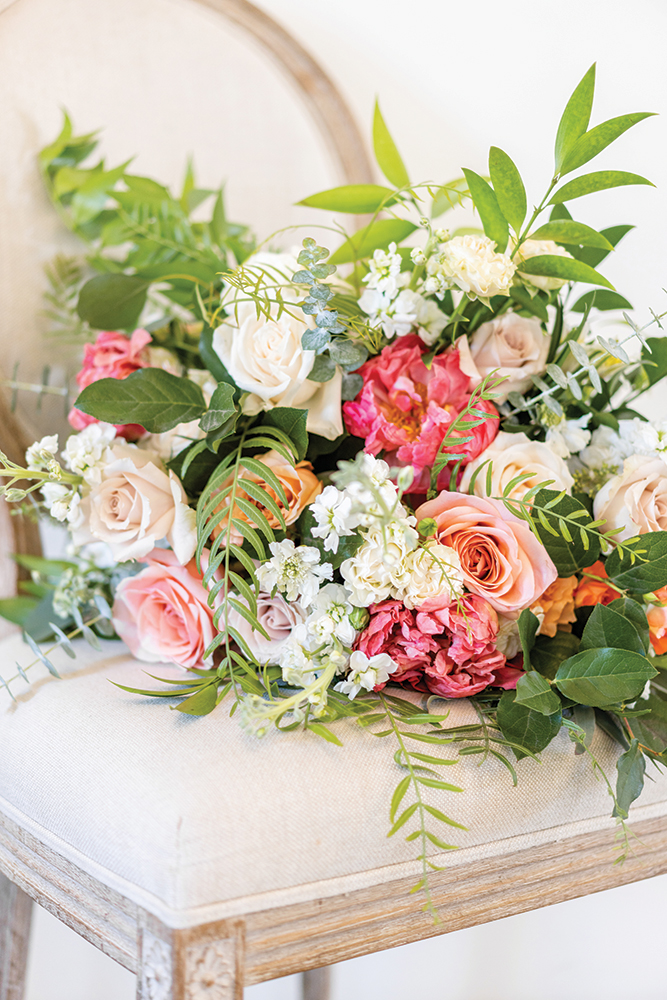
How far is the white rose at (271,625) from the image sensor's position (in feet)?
1.55

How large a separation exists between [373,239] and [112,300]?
25cm

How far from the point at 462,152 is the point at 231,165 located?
1.05 ft

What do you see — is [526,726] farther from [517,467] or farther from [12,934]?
[12,934]

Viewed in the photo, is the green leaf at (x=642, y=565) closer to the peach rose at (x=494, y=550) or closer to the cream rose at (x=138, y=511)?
the peach rose at (x=494, y=550)

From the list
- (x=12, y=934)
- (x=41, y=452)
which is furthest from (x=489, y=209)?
(x=12, y=934)

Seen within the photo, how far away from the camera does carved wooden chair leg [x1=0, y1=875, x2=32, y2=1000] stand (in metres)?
0.72

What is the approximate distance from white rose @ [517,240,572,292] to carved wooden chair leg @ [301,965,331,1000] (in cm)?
89

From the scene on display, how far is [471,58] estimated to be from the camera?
2.68 ft

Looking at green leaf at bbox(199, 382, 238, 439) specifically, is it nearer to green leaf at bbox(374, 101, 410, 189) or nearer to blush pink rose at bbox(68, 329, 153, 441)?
blush pink rose at bbox(68, 329, 153, 441)

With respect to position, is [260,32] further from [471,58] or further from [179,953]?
[179,953]

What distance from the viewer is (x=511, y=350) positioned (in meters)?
0.51

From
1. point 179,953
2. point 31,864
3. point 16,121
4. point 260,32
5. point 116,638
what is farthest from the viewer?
point 260,32

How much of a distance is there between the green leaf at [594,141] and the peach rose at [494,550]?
0.23 m

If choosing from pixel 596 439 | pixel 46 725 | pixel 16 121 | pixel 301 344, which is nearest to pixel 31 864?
pixel 46 725
